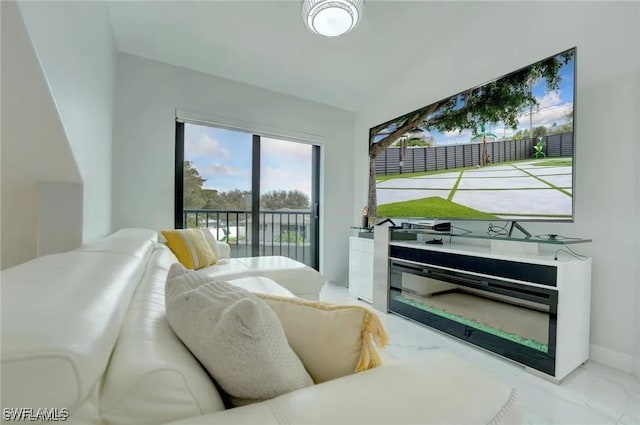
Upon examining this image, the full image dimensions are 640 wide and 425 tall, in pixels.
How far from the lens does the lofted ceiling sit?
2303 mm

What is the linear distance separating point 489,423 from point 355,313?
311 mm

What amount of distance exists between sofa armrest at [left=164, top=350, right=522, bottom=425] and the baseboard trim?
6.14 feet

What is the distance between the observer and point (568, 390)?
1528 mm

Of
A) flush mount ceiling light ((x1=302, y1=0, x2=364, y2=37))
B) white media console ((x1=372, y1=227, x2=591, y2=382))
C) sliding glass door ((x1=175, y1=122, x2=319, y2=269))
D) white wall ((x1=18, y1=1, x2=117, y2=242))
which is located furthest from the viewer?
sliding glass door ((x1=175, y1=122, x2=319, y2=269))

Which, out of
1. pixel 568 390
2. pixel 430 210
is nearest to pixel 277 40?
pixel 430 210

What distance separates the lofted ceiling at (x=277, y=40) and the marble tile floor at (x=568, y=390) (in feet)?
8.91

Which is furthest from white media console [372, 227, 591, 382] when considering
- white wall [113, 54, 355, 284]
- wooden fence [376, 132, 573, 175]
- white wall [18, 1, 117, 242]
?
white wall [18, 1, 117, 242]

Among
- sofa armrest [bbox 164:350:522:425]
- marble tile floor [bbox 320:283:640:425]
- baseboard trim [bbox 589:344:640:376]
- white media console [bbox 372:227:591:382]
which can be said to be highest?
sofa armrest [bbox 164:350:522:425]

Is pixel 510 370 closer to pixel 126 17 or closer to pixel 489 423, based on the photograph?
pixel 489 423

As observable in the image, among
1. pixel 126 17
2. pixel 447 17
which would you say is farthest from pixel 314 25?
pixel 126 17

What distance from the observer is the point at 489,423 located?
0.52 m

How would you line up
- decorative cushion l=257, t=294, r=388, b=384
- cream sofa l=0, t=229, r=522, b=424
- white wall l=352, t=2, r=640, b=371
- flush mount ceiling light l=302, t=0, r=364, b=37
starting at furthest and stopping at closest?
1. flush mount ceiling light l=302, t=0, r=364, b=37
2. white wall l=352, t=2, r=640, b=371
3. decorative cushion l=257, t=294, r=388, b=384
4. cream sofa l=0, t=229, r=522, b=424

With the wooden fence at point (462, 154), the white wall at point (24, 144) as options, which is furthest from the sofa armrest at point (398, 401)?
the wooden fence at point (462, 154)

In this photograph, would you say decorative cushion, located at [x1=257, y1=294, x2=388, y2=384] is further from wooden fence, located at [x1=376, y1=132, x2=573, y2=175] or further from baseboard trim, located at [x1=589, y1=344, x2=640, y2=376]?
baseboard trim, located at [x1=589, y1=344, x2=640, y2=376]
